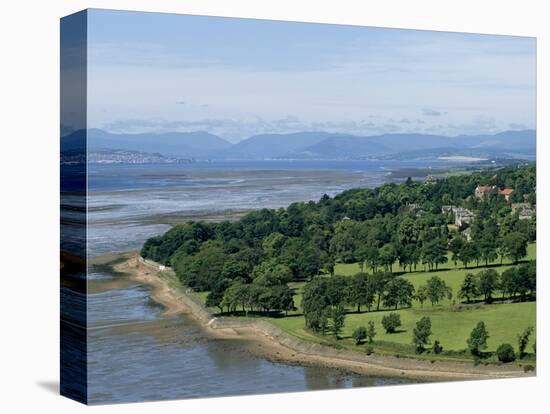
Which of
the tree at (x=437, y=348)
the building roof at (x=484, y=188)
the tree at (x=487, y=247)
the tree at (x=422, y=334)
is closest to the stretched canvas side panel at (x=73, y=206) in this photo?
the tree at (x=422, y=334)

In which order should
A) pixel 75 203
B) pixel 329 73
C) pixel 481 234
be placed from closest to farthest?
pixel 75 203 → pixel 329 73 → pixel 481 234

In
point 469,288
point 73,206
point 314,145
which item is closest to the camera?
point 73,206

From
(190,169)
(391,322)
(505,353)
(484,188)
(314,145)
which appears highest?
(314,145)

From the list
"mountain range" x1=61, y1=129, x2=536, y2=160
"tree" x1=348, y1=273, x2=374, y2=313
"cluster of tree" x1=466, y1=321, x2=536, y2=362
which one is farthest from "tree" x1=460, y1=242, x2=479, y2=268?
"tree" x1=348, y1=273, x2=374, y2=313

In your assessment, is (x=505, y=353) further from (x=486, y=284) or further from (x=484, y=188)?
(x=484, y=188)

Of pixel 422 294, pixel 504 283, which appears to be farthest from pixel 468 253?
pixel 422 294

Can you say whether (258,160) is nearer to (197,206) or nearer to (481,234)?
(197,206)

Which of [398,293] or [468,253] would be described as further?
[468,253]

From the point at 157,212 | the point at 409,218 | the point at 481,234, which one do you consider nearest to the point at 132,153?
the point at 157,212
